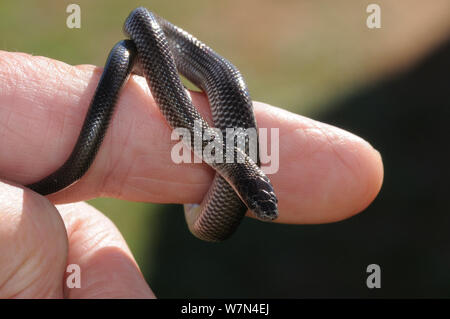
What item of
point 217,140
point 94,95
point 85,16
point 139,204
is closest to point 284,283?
point 139,204

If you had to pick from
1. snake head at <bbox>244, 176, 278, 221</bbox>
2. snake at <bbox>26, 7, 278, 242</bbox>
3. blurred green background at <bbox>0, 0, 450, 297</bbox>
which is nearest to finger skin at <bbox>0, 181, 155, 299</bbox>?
snake at <bbox>26, 7, 278, 242</bbox>

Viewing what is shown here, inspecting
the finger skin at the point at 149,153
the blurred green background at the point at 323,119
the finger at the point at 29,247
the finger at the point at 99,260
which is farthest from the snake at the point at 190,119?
the blurred green background at the point at 323,119

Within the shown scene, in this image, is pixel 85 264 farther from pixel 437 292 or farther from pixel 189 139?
pixel 437 292

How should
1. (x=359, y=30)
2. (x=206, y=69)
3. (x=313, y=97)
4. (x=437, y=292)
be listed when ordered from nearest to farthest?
1. (x=206, y=69)
2. (x=437, y=292)
3. (x=313, y=97)
4. (x=359, y=30)

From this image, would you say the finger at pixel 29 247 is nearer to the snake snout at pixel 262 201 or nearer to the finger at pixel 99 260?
the finger at pixel 99 260

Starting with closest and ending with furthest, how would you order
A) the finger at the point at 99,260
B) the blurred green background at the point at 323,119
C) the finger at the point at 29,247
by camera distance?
the finger at the point at 29,247
the finger at the point at 99,260
the blurred green background at the point at 323,119

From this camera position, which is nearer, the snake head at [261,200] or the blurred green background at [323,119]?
the snake head at [261,200]
